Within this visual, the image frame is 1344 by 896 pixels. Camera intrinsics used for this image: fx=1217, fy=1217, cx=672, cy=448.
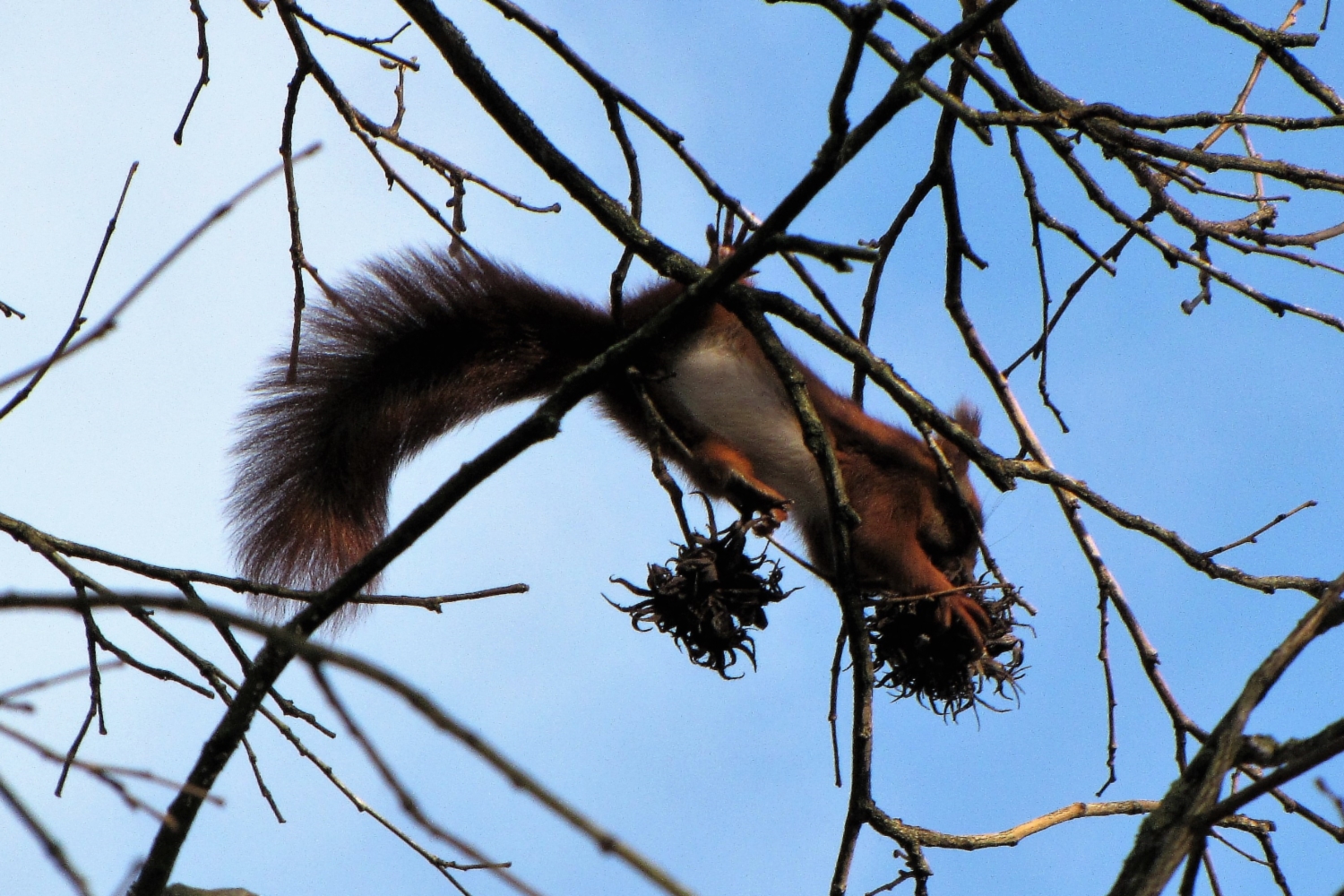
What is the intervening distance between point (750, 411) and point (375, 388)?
121cm

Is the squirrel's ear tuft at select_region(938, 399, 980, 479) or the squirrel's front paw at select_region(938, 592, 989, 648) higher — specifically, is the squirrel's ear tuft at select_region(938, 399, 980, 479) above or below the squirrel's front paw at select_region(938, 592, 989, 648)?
above

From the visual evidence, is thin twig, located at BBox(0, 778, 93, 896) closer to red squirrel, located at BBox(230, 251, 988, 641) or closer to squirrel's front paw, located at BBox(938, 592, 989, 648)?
red squirrel, located at BBox(230, 251, 988, 641)

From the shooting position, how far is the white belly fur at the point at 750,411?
3.96 m

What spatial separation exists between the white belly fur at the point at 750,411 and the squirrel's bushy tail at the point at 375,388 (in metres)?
→ 0.34

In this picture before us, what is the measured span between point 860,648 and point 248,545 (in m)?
1.68

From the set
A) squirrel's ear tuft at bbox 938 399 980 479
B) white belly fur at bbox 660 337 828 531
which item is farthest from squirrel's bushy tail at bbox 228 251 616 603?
squirrel's ear tuft at bbox 938 399 980 479

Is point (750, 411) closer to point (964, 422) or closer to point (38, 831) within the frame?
point (964, 422)

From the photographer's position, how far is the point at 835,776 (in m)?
2.68

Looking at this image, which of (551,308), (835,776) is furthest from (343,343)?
(835,776)

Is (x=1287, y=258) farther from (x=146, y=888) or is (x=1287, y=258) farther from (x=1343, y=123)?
(x=146, y=888)

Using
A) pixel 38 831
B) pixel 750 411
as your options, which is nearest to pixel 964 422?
pixel 750 411

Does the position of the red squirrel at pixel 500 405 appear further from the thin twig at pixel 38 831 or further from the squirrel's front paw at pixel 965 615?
the thin twig at pixel 38 831

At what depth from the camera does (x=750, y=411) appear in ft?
13.1

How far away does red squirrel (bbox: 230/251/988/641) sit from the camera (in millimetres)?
3271
